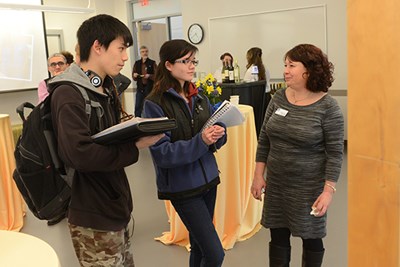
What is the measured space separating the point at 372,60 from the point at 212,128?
1030 millimetres

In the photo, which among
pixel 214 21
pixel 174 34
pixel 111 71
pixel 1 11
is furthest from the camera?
pixel 174 34

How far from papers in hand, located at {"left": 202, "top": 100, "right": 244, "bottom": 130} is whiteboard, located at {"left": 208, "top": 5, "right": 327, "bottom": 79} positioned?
464 centimetres

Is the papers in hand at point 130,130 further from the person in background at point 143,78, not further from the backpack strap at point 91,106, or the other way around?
the person in background at point 143,78

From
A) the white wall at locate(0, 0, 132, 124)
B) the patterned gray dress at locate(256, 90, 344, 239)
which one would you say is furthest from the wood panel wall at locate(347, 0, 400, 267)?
the white wall at locate(0, 0, 132, 124)

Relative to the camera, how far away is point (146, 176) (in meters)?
5.27

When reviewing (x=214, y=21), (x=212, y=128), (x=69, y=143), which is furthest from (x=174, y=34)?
(x=69, y=143)

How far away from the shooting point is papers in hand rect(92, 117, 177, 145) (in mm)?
1348

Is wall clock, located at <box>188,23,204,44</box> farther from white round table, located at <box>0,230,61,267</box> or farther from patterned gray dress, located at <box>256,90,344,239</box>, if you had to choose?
white round table, located at <box>0,230,61,267</box>

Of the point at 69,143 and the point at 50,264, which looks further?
the point at 69,143

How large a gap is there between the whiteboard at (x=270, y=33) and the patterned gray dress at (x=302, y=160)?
4611 millimetres

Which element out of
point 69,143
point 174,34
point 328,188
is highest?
point 174,34

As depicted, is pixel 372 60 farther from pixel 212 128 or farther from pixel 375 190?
pixel 212 128

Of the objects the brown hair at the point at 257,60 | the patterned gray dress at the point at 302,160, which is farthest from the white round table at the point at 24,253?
the brown hair at the point at 257,60

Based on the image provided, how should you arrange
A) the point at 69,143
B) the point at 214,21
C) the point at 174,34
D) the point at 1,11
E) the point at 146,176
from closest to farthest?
the point at 69,143, the point at 146,176, the point at 1,11, the point at 214,21, the point at 174,34
